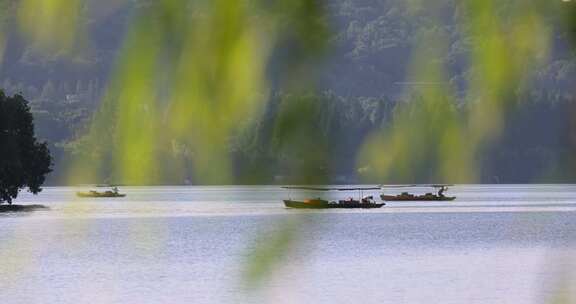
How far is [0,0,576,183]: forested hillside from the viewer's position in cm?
162

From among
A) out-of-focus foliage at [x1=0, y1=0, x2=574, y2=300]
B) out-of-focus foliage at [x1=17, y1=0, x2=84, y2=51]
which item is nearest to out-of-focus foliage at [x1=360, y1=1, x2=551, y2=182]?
out-of-focus foliage at [x1=0, y1=0, x2=574, y2=300]

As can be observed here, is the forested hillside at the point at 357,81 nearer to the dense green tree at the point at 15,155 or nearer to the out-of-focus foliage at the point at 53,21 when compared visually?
the out-of-focus foliage at the point at 53,21

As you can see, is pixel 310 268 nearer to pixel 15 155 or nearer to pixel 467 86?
pixel 467 86

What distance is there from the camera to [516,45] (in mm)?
1621

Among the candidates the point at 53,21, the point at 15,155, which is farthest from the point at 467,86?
the point at 15,155

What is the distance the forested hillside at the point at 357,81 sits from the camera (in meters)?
1.62

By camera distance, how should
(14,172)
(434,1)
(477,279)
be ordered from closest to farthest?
(434,1), (477,279), (14,172)

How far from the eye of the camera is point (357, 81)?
1769mm

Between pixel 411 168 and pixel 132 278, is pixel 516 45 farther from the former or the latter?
pixel 132 278

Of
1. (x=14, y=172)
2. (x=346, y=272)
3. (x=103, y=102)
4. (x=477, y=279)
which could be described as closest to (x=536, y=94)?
(x=103, y=102)

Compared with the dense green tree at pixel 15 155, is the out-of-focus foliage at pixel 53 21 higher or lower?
lower

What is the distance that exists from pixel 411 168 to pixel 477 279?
43.6 m

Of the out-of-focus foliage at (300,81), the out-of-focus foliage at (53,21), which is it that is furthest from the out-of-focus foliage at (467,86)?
the out-of-focus foliage at (53,21)

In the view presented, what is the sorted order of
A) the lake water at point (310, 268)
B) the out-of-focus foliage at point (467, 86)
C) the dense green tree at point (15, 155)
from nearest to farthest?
the out-of-focus foliage at point (467, 86) → the lake water at point (310, 268) → the dense green tree at point (15, 155)
